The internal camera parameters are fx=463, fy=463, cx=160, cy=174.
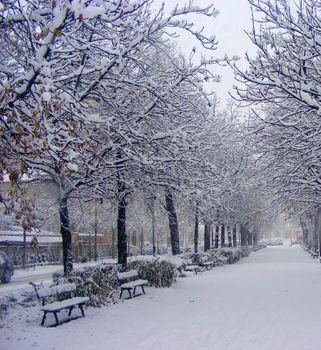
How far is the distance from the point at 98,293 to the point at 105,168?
3.18 meters

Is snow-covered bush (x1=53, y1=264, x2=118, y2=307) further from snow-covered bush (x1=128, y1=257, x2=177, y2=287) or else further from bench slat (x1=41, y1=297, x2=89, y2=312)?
snow-covered bush (x1=128, y1=257, x2=177, y2=287)

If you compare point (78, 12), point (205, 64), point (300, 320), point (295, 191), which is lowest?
point (300, 320)

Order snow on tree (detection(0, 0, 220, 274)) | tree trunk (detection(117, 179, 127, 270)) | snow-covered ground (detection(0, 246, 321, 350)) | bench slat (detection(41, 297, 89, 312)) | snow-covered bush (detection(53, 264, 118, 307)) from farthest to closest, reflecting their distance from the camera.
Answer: tree trunk (detection(117, 179, 127, 270)) < snow-covered bush (detection(53, 264, 118, 307)) < bench slat (detection(41, 297, 89, 312)) < snow-covered ground (detection(0, 246, 321, 350)) < snow on tree (detection(0, 0, 220, 274))

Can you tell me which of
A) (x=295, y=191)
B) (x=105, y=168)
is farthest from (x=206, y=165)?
(x=295, y=191)

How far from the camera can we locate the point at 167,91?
10516 millimetres

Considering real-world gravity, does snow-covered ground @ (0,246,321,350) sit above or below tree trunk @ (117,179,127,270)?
below

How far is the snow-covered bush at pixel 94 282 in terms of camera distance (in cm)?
1103

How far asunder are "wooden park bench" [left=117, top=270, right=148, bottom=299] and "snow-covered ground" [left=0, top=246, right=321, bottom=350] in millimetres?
358

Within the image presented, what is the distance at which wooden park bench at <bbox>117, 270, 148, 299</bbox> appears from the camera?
12781 mm

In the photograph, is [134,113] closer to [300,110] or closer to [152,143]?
[152,143]

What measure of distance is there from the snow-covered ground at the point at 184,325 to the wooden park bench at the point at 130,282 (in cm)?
36

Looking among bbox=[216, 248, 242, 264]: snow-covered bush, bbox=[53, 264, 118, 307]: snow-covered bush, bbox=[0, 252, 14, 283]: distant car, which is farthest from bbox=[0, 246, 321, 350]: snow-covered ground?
bbox=[216, 248, 242, 264]: snow-covered bush

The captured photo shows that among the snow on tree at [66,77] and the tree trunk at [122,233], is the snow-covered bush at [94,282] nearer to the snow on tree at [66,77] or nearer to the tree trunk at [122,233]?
the snow on tree at [66,77]

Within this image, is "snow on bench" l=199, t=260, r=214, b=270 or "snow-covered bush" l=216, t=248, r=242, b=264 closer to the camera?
"snow on bench" l=199, t=260, r=214, b=270
